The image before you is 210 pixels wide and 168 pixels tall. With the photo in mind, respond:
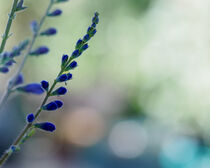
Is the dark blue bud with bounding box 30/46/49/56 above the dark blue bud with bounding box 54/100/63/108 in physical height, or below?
above

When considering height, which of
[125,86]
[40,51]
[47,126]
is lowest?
[47,126]

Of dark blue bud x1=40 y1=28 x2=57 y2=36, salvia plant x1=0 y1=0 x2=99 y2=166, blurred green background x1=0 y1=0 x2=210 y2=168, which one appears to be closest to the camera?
salvia plant x1=0 y1=0 x2=99 y2=166

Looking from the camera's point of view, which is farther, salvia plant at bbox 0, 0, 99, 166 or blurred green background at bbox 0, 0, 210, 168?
blurred green background at bbox 0, 0, 210, 168

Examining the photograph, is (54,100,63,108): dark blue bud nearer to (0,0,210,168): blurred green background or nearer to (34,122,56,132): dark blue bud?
(34,122,56,132): dark blue bud

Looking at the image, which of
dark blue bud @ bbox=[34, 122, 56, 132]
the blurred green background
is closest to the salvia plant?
dark blue bud @ bbox=[34, 122, 56, 132]

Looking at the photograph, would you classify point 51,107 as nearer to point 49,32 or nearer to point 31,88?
point 31,88

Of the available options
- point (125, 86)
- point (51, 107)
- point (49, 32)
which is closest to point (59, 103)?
point (51, 107)

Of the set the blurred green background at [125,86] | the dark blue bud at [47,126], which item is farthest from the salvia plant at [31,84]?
the blurred green background at [125,86]

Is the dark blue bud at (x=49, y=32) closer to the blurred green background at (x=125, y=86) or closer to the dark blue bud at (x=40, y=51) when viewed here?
the dark blue bud at (x=40, y=51)

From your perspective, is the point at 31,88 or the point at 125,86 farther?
the point at 125,86
